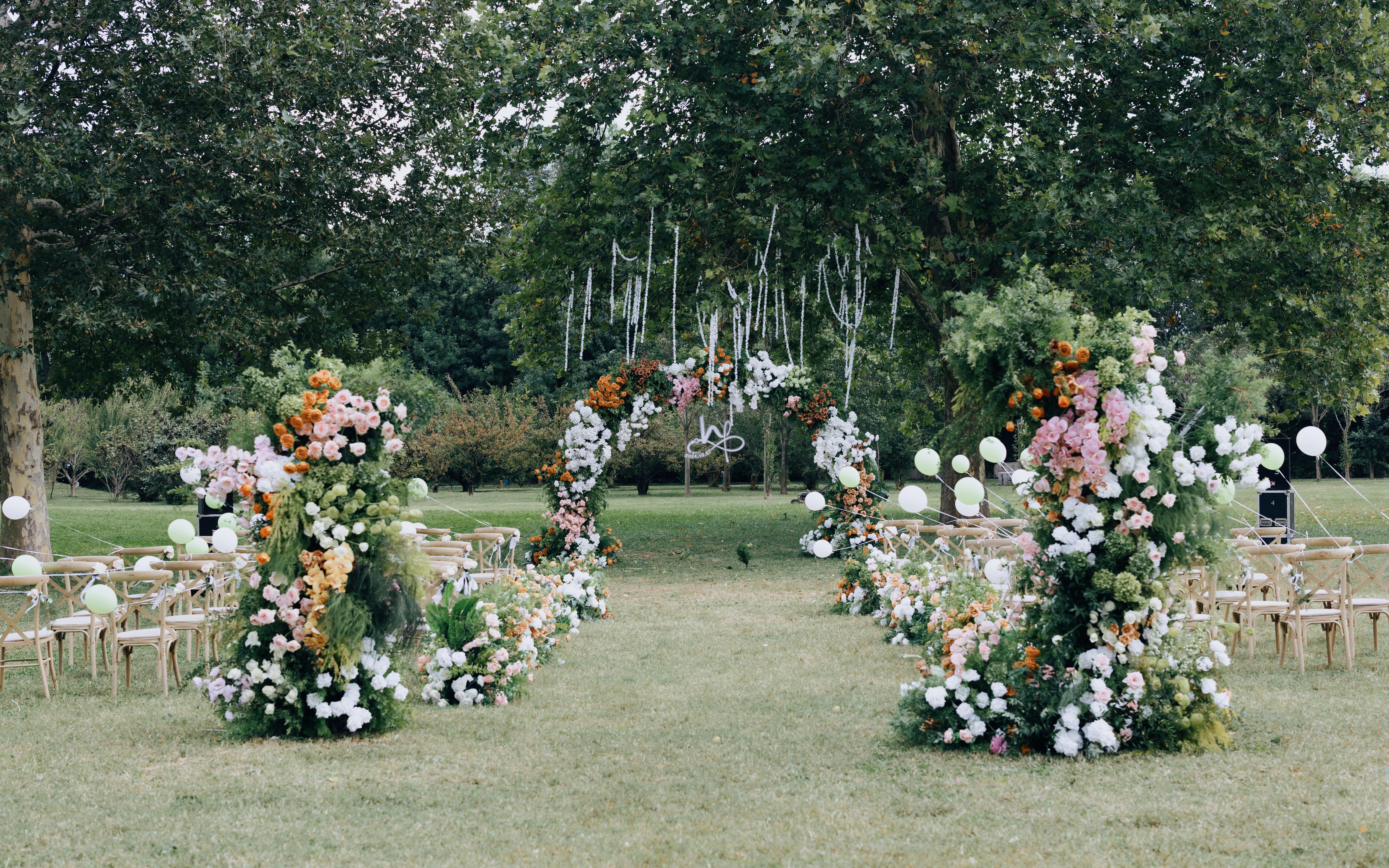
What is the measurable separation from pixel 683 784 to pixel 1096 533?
7.24 ft

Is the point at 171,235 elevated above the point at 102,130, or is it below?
below

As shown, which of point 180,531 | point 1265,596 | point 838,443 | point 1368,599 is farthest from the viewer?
point 838,443

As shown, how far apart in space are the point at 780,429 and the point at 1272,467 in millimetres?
26324

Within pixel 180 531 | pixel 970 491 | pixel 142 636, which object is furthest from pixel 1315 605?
pixel 142 636

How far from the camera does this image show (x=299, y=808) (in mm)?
4430

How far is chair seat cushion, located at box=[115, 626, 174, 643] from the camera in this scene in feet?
23.1

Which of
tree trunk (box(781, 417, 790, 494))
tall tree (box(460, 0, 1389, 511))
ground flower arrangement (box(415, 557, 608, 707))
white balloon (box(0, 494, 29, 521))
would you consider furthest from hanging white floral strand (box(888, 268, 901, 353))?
tree trunk (box(781, 417, 790, 494))

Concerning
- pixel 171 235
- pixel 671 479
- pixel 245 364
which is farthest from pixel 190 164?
pixel 671 479

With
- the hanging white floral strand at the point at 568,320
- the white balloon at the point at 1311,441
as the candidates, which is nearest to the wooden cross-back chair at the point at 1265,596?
the white balloon at the point at 1311,441

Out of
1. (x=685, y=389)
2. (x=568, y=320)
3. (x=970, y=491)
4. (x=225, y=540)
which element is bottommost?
(x=225, y=540)

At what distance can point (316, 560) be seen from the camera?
17.9 feet

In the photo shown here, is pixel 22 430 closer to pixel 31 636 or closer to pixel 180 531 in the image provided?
pixel 31 636

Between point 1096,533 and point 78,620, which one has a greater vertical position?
point 1096,533

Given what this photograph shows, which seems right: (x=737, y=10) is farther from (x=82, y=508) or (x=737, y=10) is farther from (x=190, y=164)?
(x=82, y=508)
